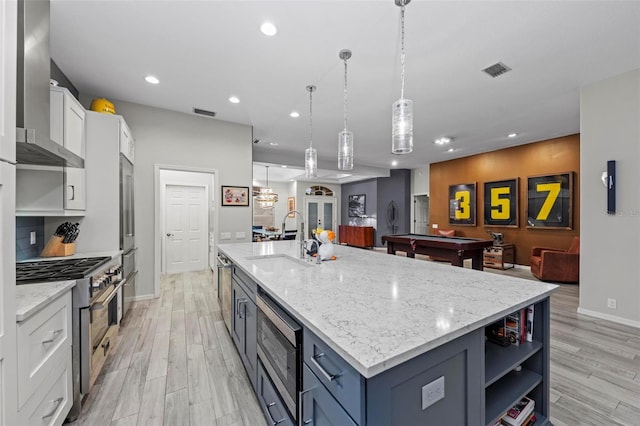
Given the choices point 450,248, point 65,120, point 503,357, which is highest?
point 65,120

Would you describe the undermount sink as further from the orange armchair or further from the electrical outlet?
the orange armchair

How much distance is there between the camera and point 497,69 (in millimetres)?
2893

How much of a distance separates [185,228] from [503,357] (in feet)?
20.1

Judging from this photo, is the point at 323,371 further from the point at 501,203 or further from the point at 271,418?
the point at 501,203

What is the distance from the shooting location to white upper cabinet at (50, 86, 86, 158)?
2.20 metres

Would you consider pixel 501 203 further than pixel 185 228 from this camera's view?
Yes

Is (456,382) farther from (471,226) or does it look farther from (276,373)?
(471,226)

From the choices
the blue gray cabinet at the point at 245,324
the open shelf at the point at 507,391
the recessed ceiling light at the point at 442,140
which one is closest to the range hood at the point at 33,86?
the blue gray cabinet at the point at 245,324

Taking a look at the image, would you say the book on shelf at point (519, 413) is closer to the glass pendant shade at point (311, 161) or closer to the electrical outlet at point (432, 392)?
the electrical outlet at point (432, 392)

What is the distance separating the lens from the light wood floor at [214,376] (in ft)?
5.57

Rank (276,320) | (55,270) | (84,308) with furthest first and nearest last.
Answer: (55,270)
(84,308)
(276,320)

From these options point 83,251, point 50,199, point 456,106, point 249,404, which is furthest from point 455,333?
point 456,106

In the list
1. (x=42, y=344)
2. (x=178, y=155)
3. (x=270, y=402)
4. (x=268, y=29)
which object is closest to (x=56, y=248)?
(x=42, y=344)

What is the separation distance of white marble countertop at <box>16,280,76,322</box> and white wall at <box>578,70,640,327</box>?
5.02 m
